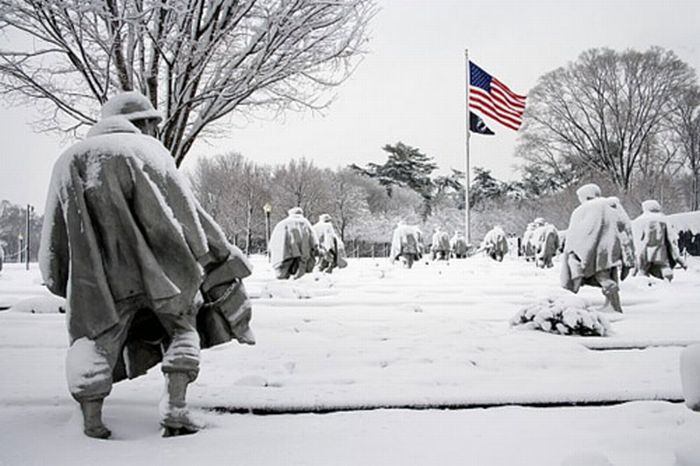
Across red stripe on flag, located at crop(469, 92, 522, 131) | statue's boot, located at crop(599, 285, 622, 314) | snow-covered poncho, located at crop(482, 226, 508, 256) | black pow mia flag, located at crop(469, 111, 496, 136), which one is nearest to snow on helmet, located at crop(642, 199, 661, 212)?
statue's boot, located at crop(599, 285, 622, 314)

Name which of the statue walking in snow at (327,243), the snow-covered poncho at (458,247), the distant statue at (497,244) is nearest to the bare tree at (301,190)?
the snow-covered poncho at (458,247)

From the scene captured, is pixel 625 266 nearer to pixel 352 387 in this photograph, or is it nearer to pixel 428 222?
pixel 352 387

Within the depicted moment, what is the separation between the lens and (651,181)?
29922 millimetres

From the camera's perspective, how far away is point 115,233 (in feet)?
9.71

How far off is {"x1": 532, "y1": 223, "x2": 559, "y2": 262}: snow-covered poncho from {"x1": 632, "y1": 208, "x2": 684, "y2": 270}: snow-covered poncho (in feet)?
20.6

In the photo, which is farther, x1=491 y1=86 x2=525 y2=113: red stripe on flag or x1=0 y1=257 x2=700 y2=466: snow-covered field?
x1=491 y1=86 x2=525 y2=113: red stripe on flag

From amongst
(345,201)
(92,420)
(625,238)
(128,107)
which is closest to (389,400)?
(92,420)

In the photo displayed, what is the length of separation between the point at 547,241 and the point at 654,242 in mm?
8420

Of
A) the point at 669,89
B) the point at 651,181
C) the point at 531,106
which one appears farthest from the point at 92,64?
the point at 531,106

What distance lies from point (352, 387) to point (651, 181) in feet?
98.5

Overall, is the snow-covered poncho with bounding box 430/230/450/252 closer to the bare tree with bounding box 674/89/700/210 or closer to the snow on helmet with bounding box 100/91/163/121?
the bare tree with bounding box 674/89/700/210

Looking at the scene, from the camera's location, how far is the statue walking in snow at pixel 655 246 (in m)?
12.8

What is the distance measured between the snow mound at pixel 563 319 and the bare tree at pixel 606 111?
22128 millimetres

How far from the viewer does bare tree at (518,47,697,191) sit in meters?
29.0
